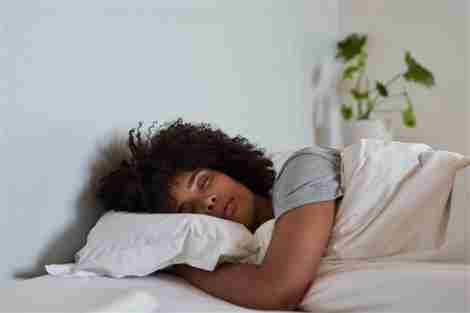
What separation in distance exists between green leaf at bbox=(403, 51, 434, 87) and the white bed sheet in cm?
179

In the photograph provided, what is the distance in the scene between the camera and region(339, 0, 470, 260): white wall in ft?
8.86

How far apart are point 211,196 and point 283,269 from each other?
31 cm

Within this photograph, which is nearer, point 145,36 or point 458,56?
point 145,36

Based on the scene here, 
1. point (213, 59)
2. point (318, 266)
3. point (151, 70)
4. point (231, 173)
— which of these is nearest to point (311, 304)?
point (318, 266)

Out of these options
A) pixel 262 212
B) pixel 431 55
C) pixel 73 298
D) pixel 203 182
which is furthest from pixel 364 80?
pixel 73 298

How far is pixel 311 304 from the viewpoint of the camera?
976 millimetres

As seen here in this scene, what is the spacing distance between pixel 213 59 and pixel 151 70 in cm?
35

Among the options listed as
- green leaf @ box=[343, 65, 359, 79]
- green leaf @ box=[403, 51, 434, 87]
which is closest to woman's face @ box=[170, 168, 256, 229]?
green leaf @ box=[403, 51, 434, 87]

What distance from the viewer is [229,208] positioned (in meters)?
1.28

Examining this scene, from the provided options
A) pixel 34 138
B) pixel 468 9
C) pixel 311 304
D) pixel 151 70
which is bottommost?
pixel 311 304

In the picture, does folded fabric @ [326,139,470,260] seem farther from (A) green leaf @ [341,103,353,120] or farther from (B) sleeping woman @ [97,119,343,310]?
(A) green leaf @ [341,103,353,120]

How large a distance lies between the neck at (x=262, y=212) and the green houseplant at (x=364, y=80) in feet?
4.85

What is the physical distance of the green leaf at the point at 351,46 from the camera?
111 inches

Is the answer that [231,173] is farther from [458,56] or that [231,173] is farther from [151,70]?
[458,56]
